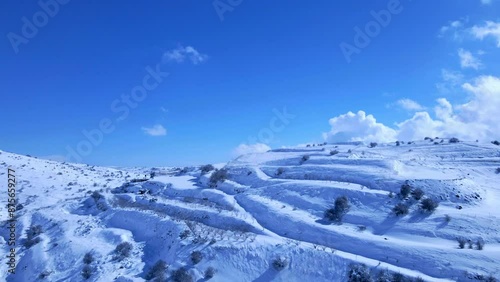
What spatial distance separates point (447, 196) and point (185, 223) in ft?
69.9

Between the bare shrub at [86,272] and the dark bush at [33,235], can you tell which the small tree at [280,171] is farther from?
the dark bush at [33,235]

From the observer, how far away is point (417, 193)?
982 inches

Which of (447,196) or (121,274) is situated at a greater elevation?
(447,196)

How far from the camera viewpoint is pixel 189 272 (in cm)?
2033

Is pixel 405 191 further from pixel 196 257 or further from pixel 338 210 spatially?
pixel 196 257

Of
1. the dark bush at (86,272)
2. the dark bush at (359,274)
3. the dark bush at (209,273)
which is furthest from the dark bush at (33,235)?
the dark bush at (359,274)

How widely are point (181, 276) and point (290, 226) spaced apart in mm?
8876

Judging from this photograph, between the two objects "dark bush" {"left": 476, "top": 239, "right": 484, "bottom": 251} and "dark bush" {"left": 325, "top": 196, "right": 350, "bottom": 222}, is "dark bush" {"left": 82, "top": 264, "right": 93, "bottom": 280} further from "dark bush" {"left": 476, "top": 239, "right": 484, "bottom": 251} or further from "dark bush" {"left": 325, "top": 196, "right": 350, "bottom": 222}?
"dark bush" {"left": 476, "top": 239, "right": 484, "bottom": 251}

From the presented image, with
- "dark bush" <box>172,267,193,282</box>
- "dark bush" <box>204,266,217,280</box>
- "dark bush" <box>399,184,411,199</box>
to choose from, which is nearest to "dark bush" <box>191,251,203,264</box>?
"dark bush" <box>172,267,193,282</box>

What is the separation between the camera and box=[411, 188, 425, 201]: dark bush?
2472 cm

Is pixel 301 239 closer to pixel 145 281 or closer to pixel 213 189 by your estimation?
pixel 145 281

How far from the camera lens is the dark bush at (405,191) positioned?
25.3 metres

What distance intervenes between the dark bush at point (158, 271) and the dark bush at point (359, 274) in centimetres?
1141

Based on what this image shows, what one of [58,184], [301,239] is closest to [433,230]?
[301,239]
